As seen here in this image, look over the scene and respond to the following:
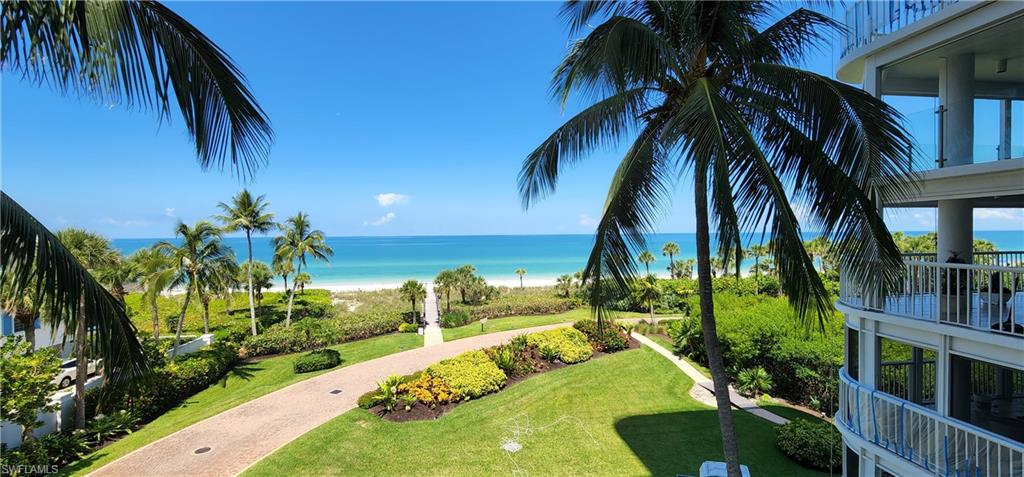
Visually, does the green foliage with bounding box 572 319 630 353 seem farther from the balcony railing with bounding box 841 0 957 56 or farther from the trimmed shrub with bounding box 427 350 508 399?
the balcony railing with bounding box 841 0 957 56

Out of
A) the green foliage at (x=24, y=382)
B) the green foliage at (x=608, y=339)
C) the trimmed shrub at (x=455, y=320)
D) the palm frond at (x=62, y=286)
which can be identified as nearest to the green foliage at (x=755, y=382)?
the green foliage at (x=608, y=339)

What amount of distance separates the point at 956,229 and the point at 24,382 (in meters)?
17.9

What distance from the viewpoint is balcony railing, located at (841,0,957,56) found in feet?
20.9

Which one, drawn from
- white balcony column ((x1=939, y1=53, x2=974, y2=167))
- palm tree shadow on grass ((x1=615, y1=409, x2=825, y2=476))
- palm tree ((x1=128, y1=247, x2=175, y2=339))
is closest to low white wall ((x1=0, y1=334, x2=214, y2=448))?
palm tree ((x1=128, y1=247, x2=175, y2=339))

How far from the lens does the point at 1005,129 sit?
6129mm

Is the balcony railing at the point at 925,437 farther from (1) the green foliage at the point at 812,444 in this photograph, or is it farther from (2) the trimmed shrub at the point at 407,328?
(2) the trimmed shrub at the point at 407,328

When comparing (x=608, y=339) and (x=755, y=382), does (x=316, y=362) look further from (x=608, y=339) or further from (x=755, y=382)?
(x=755, y=382)

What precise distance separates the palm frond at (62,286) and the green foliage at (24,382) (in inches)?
340

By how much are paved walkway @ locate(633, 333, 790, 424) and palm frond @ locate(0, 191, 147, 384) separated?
10.7m

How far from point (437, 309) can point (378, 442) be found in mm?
A: 20843

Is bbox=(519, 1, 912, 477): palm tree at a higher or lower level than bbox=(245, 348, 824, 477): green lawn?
higher

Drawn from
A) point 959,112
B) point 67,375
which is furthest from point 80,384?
point 959,112

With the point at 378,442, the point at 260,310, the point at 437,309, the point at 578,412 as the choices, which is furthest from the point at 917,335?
the point at 260,310

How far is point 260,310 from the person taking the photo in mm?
28969
